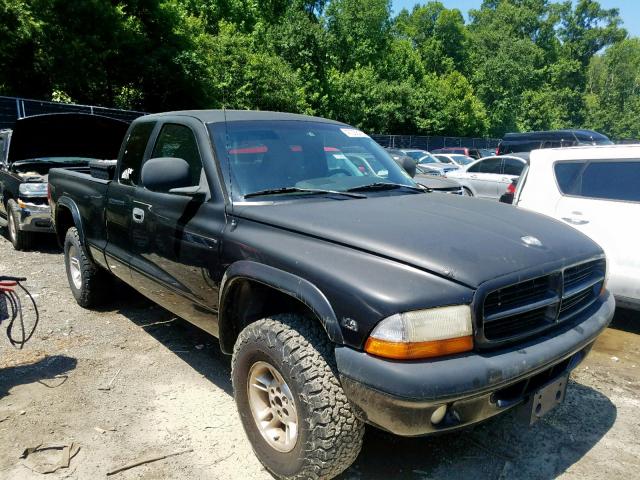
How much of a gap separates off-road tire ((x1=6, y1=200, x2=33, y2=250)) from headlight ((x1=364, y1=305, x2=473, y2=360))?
23.3 feet

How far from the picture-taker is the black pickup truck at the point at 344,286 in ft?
6.97

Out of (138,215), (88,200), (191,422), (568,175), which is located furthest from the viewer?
(568,175)

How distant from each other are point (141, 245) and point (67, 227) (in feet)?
7.45

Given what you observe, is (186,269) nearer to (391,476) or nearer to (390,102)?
(391,476)

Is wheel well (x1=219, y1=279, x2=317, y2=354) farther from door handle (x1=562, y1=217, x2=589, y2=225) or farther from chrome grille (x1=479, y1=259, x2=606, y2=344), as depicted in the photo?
door handle (x1=562, y1=217, x2=589, y2=225)

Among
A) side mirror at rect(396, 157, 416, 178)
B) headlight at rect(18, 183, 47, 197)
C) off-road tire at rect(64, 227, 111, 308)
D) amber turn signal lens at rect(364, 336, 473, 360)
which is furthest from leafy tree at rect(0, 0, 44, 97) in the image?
amber turn signal lens at rect(364, 336, 473, 360)

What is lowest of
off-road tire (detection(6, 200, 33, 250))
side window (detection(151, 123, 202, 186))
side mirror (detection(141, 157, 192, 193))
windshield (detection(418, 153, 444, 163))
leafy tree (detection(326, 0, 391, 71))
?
windshield (detection(418, 153, 444, 163))

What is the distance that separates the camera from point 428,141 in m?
A: 37.2

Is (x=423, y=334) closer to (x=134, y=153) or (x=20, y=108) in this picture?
(x=134, y=153)

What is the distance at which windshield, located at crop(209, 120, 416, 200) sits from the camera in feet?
10.3

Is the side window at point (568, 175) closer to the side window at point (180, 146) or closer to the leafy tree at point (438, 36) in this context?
the side window at point (180, 146)

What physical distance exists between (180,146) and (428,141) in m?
35.4

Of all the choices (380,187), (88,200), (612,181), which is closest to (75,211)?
(88,200)

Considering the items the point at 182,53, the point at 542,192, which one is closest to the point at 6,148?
the point at 542,192
